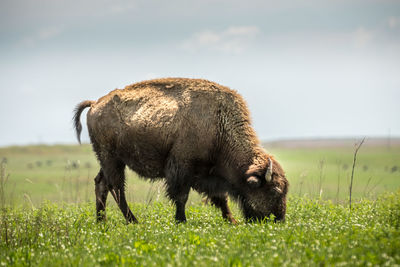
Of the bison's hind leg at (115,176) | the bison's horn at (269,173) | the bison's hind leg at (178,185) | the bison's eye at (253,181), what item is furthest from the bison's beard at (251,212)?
the bison's hind leg at (115,176)

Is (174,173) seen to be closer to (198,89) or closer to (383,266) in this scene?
(198,89)

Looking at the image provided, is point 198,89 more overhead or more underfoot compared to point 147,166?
more overhead

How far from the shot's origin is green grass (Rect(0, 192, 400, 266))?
18.5 ft

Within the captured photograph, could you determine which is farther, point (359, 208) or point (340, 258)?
point (359, 208)

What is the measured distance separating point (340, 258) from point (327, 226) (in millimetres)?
Result: 2028

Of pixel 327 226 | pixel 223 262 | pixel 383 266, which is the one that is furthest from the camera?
pixel 327 226

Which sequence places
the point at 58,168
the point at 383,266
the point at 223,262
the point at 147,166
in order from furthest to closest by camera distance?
the point at 58,168, the point at 147,166, the point at 223,262, the point at 383,266

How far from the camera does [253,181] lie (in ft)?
27.7

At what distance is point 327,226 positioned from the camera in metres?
7.46

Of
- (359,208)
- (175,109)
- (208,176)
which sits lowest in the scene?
(359,208)

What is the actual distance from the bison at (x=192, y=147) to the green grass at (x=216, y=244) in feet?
3.11

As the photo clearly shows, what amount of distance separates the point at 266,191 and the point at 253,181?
1.83 ft

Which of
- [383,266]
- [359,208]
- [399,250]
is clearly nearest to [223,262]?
[383,266]

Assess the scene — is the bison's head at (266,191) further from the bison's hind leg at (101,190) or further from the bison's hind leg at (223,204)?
the bison's hind leg at (101,190)
